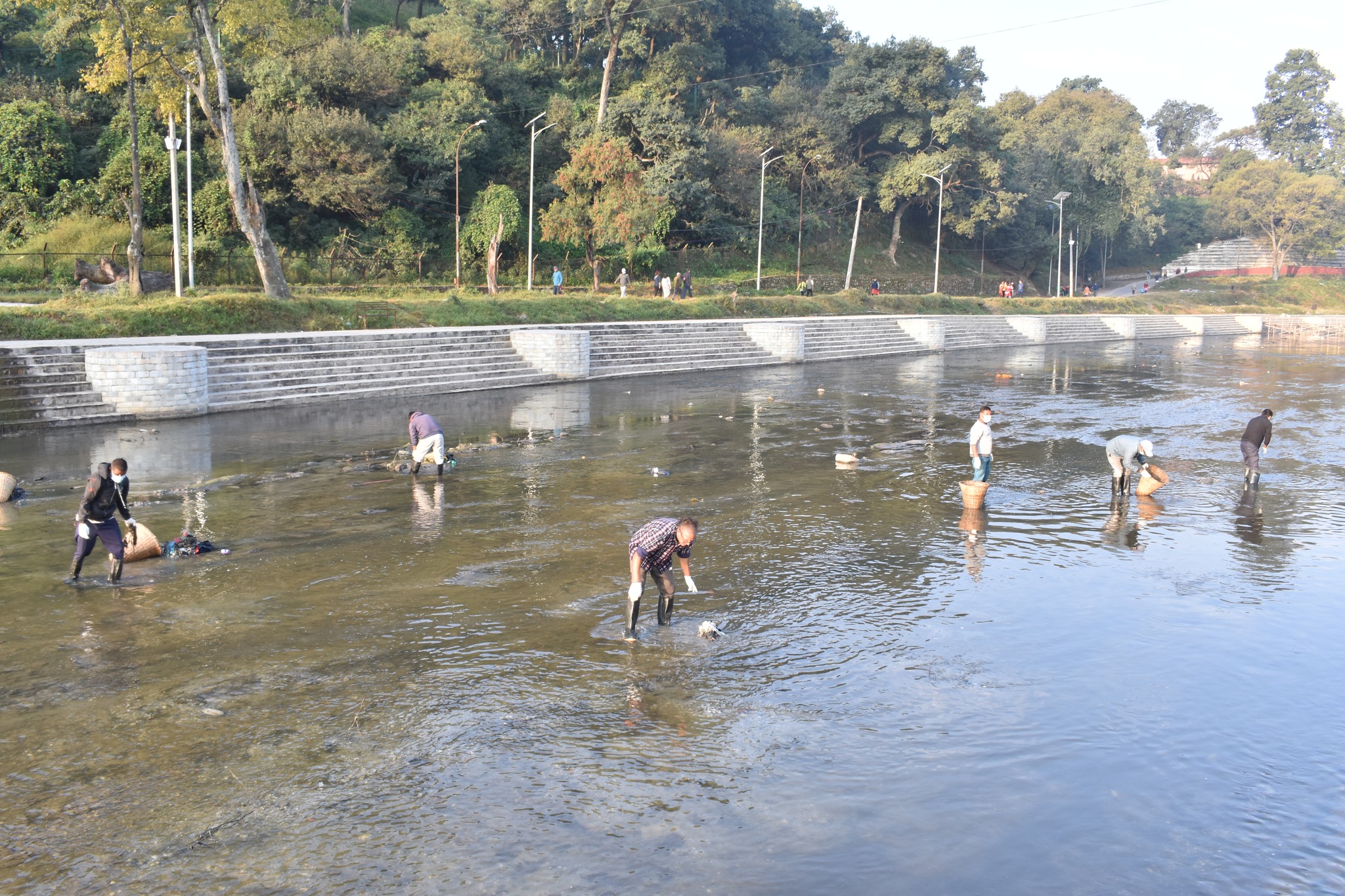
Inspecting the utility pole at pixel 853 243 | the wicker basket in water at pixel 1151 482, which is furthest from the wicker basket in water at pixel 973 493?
the utility pole at pixel 853 243

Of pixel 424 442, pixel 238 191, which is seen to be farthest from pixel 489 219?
pixel 424 442

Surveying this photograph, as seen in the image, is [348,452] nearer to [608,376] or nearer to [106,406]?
[106,406]

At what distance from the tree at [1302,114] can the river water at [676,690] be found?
385ft

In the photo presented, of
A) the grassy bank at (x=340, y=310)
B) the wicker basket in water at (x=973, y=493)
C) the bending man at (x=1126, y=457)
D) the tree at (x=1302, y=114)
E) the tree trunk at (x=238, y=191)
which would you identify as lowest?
the wicker basket in water at (x=973, y=493)

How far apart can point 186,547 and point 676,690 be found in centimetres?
625

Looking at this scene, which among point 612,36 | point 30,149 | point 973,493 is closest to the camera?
point 973,493

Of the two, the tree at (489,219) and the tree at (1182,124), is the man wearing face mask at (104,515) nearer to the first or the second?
the tree at (489,219)

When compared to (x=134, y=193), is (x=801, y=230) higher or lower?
higher

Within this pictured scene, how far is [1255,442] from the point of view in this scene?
48.5ft

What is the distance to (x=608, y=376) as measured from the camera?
29750mm

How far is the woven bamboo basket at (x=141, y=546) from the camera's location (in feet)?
34.4

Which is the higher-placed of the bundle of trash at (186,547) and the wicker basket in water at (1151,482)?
the wicker basket in water at (1151,482)

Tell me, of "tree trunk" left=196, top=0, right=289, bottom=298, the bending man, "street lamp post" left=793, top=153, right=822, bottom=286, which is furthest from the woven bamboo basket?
"street lamp post" left=793, top=153, right=822, bottom=286

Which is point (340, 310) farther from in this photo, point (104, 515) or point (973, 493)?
point (973, 493)
